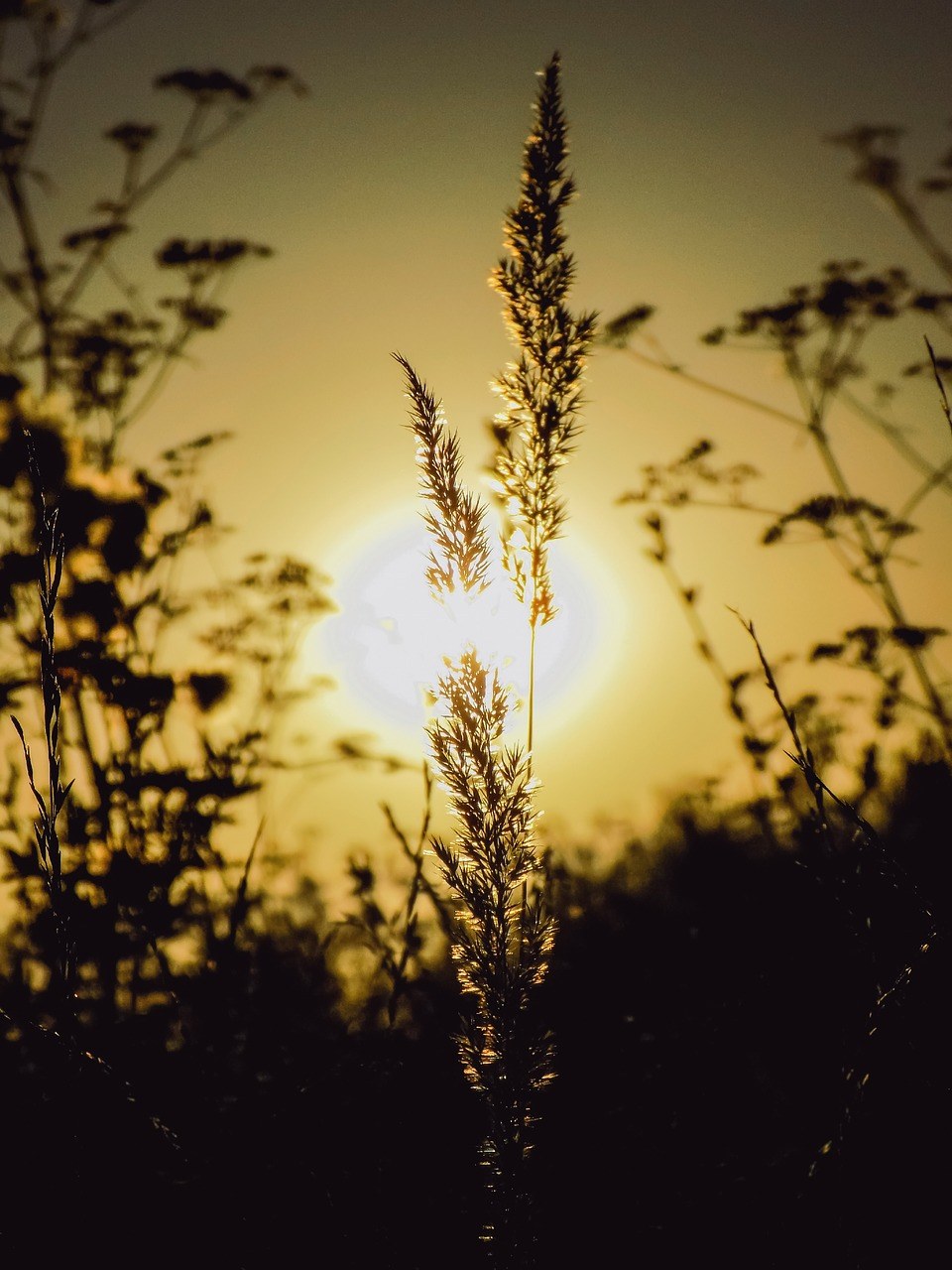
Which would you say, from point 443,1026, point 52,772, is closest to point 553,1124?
point 443,1026

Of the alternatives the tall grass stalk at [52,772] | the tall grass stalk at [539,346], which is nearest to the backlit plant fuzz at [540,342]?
the tall grass stalk at [539,346]

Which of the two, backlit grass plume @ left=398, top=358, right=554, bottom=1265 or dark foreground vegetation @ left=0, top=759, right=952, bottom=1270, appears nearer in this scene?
backlit grass plume @ left=398, top=358, right=554, bottom=1265

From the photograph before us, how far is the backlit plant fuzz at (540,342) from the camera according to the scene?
154cm

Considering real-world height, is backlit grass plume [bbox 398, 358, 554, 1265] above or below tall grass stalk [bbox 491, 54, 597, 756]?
below

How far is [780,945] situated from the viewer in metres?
4.55

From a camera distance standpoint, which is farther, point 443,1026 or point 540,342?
point 443,1026

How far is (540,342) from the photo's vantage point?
155 centimetres

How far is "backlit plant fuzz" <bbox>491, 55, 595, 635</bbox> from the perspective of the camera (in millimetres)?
1537

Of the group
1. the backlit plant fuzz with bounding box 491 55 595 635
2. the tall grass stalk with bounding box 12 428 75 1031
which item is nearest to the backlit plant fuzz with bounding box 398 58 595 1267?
the backlit plant fuzz with bounding box 491 55 595 635

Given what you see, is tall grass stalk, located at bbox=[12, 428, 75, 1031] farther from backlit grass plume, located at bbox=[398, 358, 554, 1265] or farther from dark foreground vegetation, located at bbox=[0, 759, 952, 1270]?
backlit grass plume, located at bbox=[398, 358, 554, 1265]

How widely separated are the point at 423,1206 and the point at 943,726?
393 centimetres

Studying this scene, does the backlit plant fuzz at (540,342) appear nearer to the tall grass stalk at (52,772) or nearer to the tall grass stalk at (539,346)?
the tall grass stalk at (539,346)

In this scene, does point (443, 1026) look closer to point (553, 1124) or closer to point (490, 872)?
point (553, 1124)

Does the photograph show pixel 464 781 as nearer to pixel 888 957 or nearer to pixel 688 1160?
pixel 688 1160
